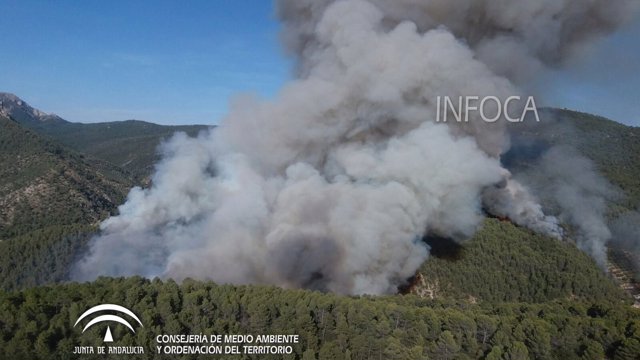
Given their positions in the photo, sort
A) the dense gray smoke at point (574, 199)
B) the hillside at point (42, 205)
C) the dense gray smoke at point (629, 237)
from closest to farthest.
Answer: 1. the hillside at point (42, 205)
2. the dense gray smoke at point (629, 237)
3. the dense gray smoke at point (574, 199)

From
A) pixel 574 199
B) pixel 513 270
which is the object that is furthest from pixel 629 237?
pixel 513 270

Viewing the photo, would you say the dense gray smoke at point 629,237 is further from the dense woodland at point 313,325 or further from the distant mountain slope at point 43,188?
the distant mountain slope at point 43,188

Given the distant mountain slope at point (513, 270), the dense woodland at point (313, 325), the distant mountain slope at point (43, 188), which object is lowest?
the dense woodland at point (313, 325)

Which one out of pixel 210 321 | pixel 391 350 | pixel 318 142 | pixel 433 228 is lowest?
pixel 391 350

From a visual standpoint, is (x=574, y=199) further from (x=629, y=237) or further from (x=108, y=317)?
(x=108, y=317)

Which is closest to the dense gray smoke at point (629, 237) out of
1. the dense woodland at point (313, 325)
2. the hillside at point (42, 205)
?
the dense woodland at point (313, 325)

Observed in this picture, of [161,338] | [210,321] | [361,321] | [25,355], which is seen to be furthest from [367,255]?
[25,355]

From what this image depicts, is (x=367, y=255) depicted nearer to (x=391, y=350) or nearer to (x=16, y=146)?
(x=391, y=350)

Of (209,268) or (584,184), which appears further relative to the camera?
(584,184)
